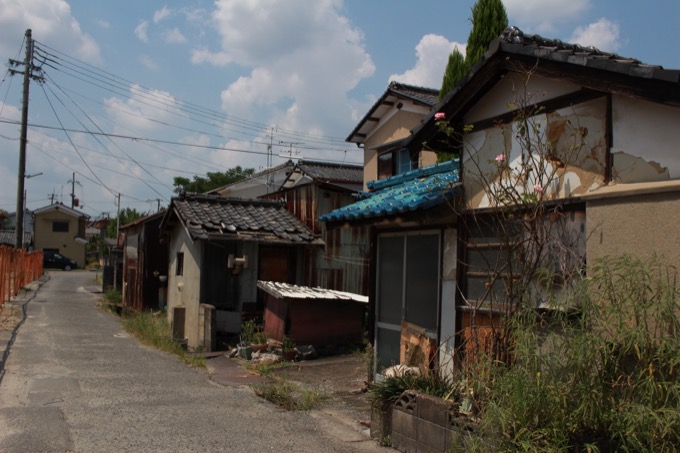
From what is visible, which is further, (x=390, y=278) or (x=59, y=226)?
(x=59, y=226)

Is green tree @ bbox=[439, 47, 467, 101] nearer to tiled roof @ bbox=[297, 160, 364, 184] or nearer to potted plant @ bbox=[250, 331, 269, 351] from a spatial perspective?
potted plant @ bbox=[250, 331, 269, 351]

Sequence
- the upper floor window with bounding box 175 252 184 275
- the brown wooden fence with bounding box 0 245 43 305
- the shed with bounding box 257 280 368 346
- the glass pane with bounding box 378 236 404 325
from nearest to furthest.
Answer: the glass pane with bounding box 378 236 404 325, the shed with bounding box 257 280 368 346, the upper floor window with bounding box 175 252 184 275, the brown wooden fence with bounding box 0 245 43 305

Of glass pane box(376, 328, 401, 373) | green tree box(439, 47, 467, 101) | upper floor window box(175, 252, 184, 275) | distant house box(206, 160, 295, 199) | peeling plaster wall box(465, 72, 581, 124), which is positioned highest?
green tree box(439, 47, 467, 101)

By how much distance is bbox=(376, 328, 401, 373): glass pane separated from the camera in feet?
28.5

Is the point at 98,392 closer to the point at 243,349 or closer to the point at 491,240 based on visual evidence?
the point at 243,349

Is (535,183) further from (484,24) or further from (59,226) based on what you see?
(59,226)

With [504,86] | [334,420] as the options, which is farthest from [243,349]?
[504,86]

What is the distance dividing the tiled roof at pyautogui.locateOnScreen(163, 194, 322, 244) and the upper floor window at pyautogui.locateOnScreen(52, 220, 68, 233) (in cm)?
4826

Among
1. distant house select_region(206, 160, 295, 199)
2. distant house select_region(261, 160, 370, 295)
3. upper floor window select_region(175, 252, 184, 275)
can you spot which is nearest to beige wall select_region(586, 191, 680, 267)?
distant house select_region(261, 160, 370, 295)

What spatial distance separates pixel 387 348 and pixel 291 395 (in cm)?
168

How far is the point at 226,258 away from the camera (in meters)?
15.2

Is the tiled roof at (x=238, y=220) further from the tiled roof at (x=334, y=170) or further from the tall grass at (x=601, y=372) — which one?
the tall grass at (x=601, y=372)

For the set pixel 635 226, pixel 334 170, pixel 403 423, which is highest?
pixel 334 170

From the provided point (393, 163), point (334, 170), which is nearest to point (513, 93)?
point (393, 163)
